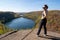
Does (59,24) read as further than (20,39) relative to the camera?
Yes

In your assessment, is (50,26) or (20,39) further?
(50,26)

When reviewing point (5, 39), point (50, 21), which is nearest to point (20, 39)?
point (5, 39)

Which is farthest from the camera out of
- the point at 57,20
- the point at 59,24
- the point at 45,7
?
the point at 57,20

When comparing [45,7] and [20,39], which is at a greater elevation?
[45,7]

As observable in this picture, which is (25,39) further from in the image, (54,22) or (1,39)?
(54,22)

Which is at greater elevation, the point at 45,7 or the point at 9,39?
the point at 45,7

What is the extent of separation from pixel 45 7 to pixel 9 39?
263 cm

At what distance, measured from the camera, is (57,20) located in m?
14.0

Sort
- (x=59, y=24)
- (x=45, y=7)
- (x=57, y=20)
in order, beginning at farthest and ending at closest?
(x=57, y=20), (x=59, y=24), (x=45, y=7)

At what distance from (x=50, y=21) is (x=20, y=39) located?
265 inches

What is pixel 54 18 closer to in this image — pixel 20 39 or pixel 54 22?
pixel 54 22

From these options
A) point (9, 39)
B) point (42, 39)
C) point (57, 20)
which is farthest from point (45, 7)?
point (57, 20)

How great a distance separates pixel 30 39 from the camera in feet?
26.2

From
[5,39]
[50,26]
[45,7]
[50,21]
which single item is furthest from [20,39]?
[50,21]
